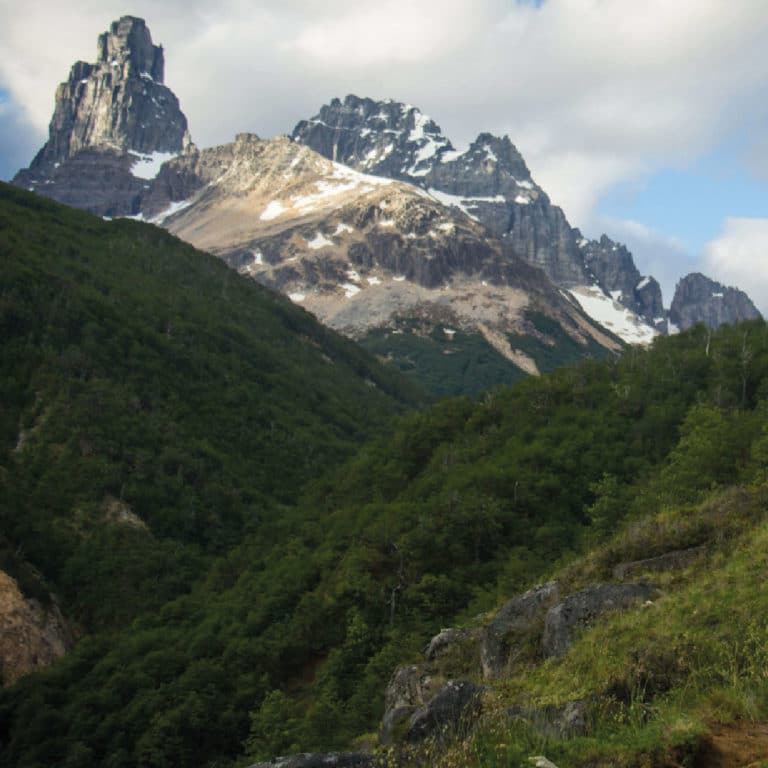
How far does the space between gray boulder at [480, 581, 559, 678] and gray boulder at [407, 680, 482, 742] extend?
704 centimetres

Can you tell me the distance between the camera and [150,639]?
71.2 m

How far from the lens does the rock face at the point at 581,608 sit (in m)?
20.4

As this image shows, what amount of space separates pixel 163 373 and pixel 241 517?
Result: 3927 centimetres

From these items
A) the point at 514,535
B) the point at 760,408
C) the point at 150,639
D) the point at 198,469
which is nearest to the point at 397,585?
the point at 514,535

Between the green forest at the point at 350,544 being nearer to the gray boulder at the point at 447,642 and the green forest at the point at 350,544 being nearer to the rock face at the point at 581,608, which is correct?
the rock face at the point at 581,608

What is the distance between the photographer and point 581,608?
2083cm

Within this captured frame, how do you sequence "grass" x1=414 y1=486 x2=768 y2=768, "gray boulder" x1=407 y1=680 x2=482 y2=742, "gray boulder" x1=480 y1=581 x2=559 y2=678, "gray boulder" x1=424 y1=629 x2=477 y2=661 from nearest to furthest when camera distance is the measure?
"grass" x1=414 y1=486 x2=768 y2=768 → "gray boulder" x1=407 y1=680 x2=482 y2=742 → "gray boulder" x1=480 y1=581 x2=559 y2=678 → "gray boulder" x1=424 y1=629 x2=477 y2=661

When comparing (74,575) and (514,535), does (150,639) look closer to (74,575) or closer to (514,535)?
(74,575)

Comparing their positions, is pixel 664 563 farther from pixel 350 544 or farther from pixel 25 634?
pixel 25 634

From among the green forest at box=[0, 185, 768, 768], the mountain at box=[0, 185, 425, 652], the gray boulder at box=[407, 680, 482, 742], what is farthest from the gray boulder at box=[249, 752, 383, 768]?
the mountain at box=[0, 185, 425, 652]

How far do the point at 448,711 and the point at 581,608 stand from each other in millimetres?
7199

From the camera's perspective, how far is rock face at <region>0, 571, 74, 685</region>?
75.4 m

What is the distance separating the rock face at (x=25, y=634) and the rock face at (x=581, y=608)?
6727 cm

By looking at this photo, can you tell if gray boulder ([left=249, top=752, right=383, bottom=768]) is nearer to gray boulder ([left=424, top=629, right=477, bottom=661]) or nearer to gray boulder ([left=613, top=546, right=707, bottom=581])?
gray boulder ([left=613, top=546, right=707, bottom=581])
